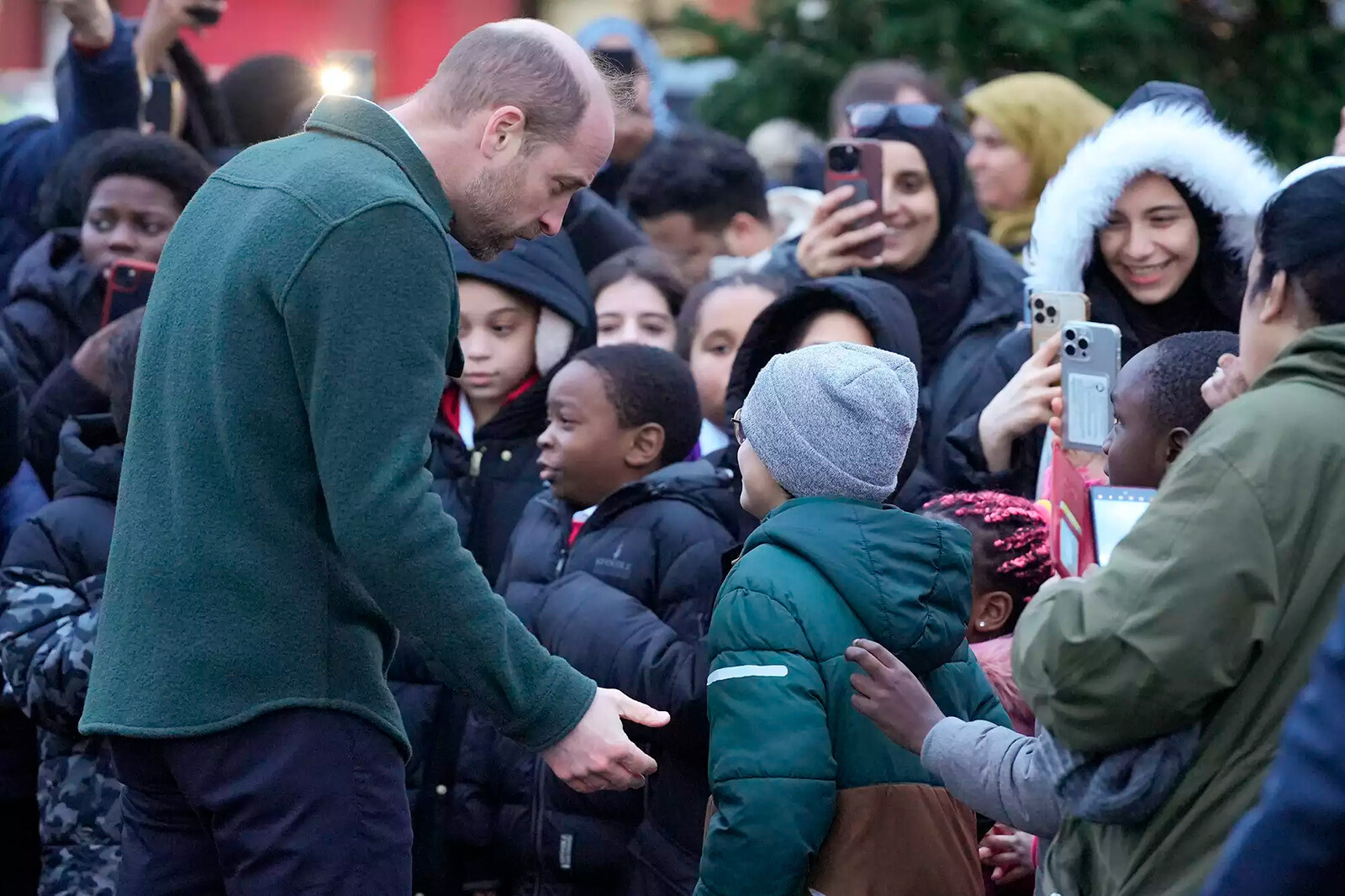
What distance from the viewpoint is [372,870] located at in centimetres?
262

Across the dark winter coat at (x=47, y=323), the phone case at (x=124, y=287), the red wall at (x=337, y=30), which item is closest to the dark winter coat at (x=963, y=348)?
the phone case at (x=124, y=287)

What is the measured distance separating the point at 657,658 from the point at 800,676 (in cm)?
84

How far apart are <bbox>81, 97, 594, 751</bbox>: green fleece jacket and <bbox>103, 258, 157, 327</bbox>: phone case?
8.12ft

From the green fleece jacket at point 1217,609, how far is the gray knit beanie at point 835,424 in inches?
31.1

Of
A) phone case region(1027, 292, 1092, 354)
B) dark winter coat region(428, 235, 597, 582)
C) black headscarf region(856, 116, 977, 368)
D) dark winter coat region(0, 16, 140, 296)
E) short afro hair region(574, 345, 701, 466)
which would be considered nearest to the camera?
phone case region(1027, 292, 1092, 354)

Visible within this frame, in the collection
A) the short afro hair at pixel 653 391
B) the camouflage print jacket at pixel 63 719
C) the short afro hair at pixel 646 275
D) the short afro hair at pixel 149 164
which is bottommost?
the camouflage print jacket at pixel 63 719

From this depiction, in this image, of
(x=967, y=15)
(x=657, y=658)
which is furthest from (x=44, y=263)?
(x=967, y=15)

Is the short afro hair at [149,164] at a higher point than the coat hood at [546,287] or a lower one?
higher

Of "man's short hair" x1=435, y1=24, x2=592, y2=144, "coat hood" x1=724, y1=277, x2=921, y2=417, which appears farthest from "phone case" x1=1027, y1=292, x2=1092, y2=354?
"man's short hair" x1=435, y1=24, x2=592, y2=144

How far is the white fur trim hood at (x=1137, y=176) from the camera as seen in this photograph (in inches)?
167

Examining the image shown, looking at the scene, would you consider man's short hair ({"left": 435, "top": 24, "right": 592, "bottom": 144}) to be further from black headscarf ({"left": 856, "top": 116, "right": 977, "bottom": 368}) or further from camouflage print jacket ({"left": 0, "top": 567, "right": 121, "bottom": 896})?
black headscarf ({"left": 856, "top": 116, "right": 977, "bottom": 368})

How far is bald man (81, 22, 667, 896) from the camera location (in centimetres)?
247

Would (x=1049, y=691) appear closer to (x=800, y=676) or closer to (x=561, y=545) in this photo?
(x=800, y=676)

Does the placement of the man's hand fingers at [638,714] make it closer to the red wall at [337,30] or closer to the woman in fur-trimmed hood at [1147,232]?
the woman in fur-trimmed hood at [1147,232]
